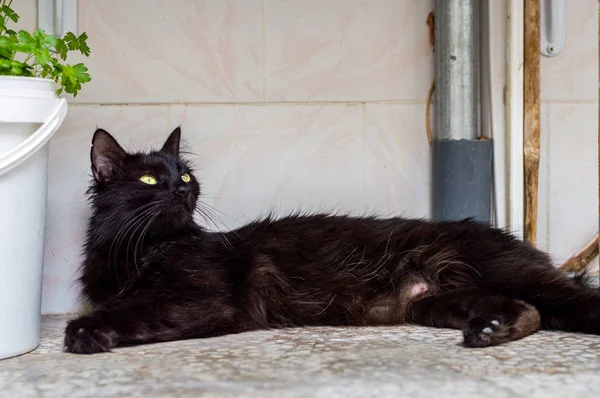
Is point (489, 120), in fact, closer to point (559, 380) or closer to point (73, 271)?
point (559, 380)

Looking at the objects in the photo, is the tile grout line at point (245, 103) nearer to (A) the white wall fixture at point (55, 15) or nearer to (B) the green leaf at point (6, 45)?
(A) the white wall fixture at point (55, 15)

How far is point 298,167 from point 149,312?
4.05 feet

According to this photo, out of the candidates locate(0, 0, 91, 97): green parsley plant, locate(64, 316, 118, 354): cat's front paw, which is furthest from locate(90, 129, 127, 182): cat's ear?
locate(64, 316, 118, 354): cat's front paw

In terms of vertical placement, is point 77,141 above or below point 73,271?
above

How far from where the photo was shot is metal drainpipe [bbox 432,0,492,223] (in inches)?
137

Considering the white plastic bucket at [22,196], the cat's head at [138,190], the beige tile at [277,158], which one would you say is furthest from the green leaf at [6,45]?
the beige tile at [277,158]

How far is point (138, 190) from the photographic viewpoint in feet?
9.34

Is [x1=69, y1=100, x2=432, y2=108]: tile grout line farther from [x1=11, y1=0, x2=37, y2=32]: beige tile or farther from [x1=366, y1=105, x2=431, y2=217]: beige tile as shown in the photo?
[x1=11, y1=0, x2=37, y2=32]: beige tile

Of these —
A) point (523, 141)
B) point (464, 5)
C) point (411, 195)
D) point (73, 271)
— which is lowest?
point (73, 271)

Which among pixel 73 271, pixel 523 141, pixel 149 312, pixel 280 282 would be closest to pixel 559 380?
pixel 280 282

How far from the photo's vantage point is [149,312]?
2639mm

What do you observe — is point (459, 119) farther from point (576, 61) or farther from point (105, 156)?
point (105, 156)

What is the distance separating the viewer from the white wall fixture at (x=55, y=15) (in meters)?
3.36

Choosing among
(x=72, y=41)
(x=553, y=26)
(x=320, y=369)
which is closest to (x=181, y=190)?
(x=72, y=41)
